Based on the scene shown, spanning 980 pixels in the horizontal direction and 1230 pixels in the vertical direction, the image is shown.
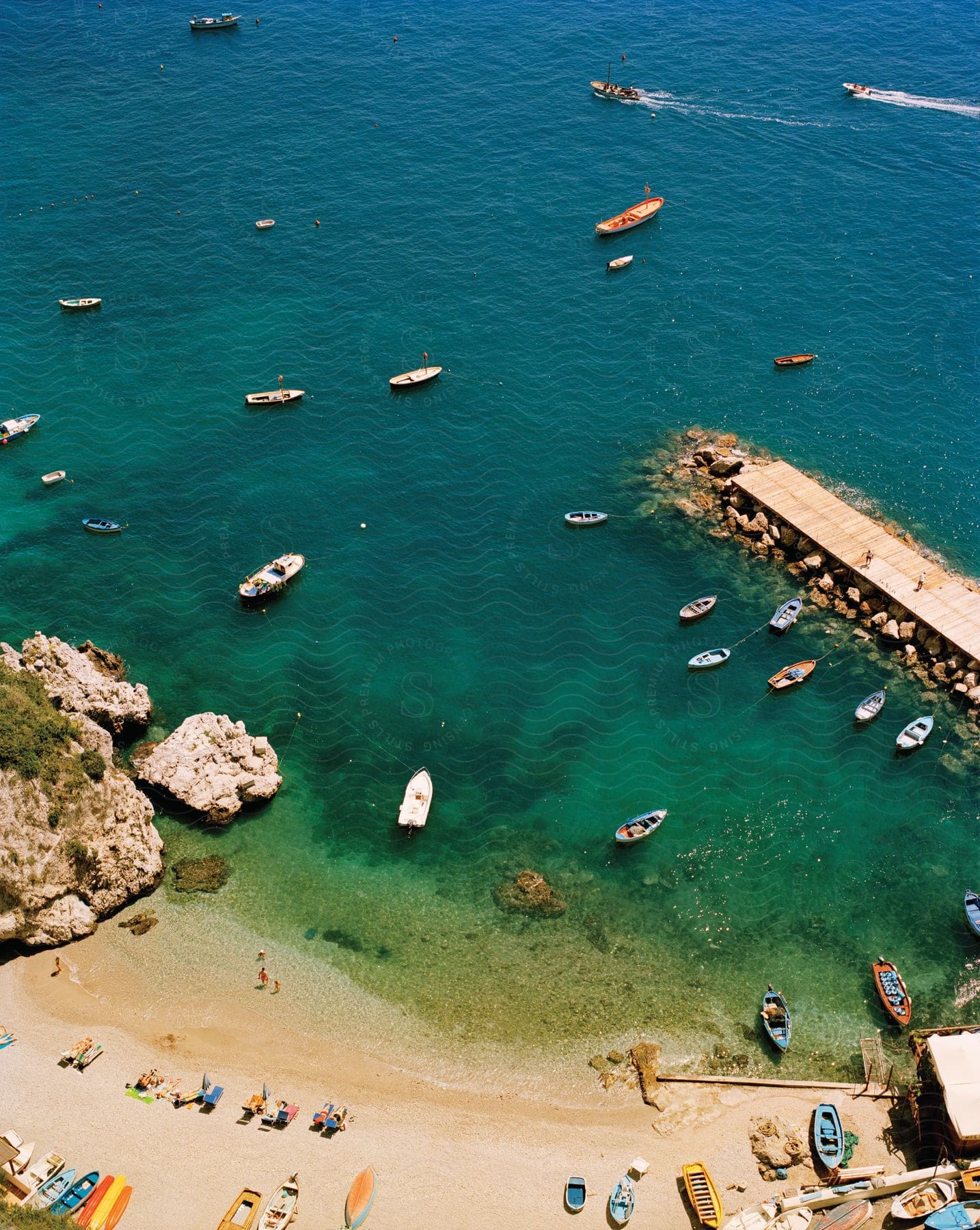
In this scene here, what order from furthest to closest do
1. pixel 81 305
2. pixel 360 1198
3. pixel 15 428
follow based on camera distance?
pixel 81 305 < pixel 15 428 < pixel 360 1198

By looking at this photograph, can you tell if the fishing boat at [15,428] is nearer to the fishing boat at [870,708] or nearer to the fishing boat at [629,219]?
the fishing boat at [629,219]

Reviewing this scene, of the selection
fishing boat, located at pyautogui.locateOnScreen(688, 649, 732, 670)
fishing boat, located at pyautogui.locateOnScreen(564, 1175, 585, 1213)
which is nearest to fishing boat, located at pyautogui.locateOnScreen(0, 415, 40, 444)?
fishing boat, located at pyautogui.locateOnScreen(688, 649, 732, 670)

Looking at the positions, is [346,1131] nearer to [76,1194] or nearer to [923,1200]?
[76,1194]

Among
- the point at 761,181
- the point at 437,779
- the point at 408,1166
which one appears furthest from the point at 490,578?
the point at 761,181

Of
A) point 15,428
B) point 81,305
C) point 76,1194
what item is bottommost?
point 76,1194

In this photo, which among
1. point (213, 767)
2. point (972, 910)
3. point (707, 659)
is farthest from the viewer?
point (707, 659)

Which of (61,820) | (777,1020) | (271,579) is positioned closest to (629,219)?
(271,579)
